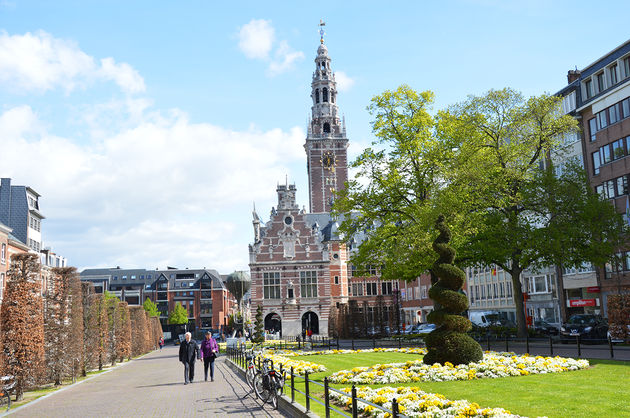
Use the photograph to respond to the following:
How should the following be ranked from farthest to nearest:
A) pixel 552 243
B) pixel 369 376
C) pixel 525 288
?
pixel 525 288, pixel 552 243, pixel 369 376

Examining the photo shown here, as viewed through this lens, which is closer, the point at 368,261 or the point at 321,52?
the point at 368,261

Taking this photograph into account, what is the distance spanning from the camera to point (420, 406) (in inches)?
493

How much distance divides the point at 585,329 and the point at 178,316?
3706 inches

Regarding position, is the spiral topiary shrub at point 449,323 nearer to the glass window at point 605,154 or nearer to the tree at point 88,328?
the tree at point 88,328

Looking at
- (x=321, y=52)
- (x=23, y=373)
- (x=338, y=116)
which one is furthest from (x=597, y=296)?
(x=321, y=52)

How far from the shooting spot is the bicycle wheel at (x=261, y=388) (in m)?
16.5

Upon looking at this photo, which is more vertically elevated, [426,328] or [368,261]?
[368,261]

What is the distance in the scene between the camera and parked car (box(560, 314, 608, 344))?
32.8 m

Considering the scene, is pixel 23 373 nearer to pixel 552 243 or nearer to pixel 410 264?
pixel 410 264

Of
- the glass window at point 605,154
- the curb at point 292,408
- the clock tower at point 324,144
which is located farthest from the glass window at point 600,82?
the clock tower at point 324,144

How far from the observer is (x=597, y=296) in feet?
159

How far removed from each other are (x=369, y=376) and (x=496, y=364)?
433cm

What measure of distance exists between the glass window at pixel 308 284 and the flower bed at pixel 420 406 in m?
64.8

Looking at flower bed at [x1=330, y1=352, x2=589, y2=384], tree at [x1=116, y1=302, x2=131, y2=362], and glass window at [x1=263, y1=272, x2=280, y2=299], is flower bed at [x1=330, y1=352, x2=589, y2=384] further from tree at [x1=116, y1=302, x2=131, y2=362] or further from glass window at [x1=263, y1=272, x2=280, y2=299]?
glass window at [x1=263, y1=272, x2=280, y2=299]
